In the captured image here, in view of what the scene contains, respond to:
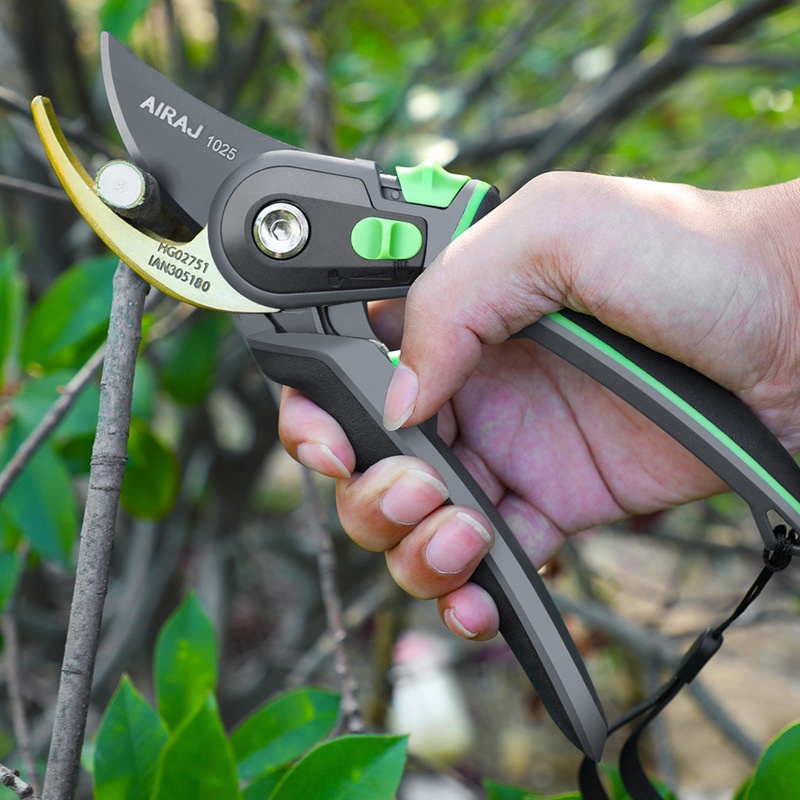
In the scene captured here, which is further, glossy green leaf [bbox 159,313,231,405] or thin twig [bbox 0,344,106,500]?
glossy green leaf [bbox 159,313,231,405]

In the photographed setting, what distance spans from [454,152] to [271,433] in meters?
0.80

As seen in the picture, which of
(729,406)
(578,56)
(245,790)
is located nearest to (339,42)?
(578,56)

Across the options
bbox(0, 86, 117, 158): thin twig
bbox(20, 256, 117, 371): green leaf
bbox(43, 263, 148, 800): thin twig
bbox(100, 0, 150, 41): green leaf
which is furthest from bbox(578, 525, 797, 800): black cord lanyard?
bbox(100, 0, 150, 41): green leaf

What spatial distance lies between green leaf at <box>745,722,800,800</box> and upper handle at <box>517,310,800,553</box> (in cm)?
17

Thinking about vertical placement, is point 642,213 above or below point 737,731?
above

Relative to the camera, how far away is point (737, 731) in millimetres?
1318

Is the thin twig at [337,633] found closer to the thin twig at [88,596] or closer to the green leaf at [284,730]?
the green leaf at [284,730]

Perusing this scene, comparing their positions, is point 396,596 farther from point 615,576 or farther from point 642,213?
point 615,576

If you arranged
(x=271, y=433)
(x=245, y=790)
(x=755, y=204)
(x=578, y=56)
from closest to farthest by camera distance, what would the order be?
(x=245, y=790), (x=755, y=204), (x=271, y=433), (x=578, y=56)

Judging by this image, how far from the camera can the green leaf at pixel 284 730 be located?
858 millimetres

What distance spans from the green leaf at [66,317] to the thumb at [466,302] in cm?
51

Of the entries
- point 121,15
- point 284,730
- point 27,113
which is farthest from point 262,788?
point 121,15

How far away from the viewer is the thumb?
0.78 meters

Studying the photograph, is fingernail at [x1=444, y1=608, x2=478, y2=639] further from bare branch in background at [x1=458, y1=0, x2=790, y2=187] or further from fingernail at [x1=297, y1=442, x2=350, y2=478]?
bare branch in background at [x1=458, y1=0, x2=790, y2=187]
